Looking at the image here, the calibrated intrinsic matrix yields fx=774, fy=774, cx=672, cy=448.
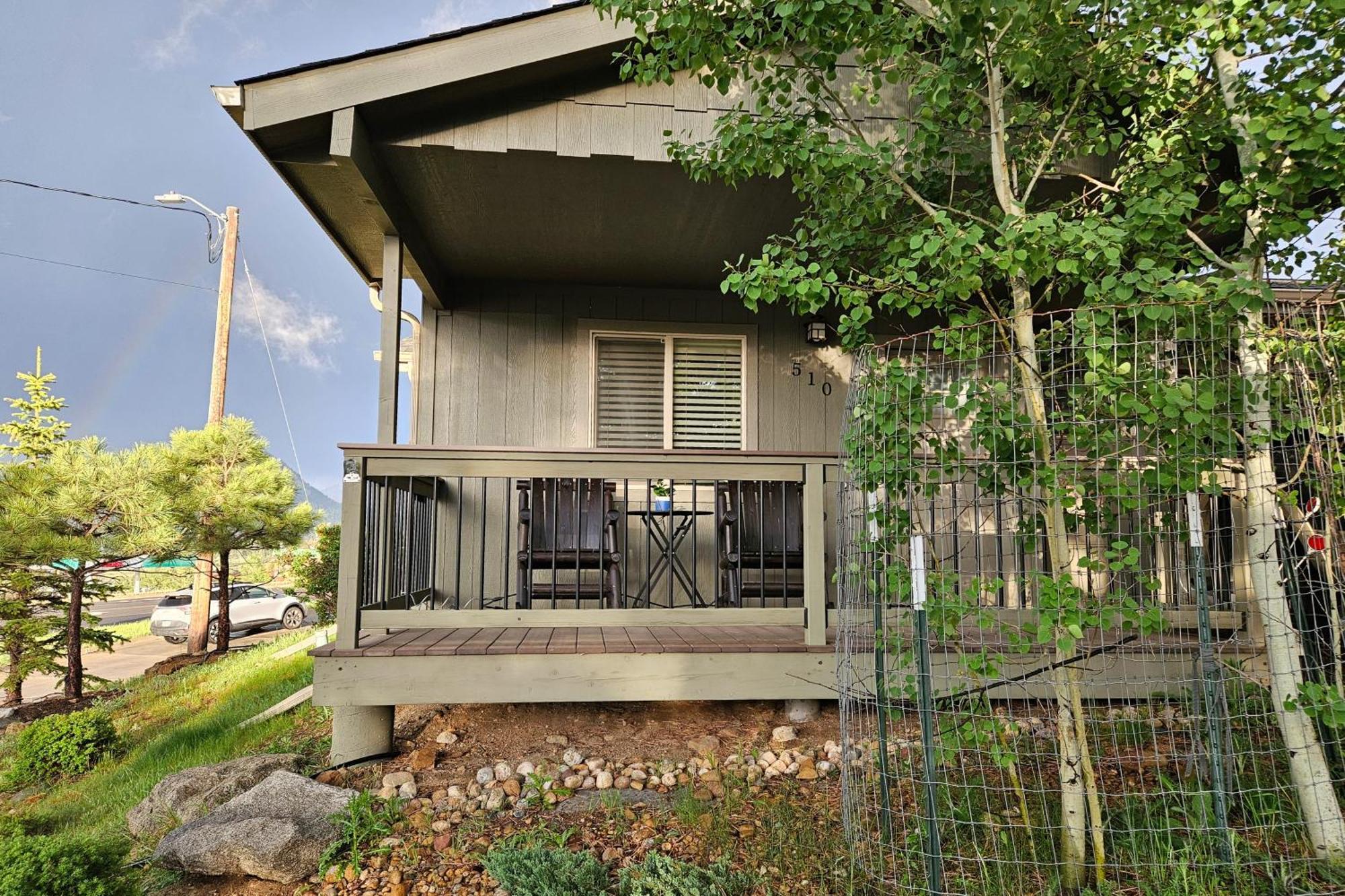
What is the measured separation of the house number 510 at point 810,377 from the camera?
5672 millimetres

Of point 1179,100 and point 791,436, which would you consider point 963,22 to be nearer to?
point 1179,100

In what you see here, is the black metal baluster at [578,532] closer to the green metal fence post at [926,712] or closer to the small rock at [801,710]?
the small rock at [801,710]

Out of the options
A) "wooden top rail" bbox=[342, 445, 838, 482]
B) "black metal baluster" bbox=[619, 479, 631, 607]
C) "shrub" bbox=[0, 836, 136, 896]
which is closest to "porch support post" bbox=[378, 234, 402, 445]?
"wooden top rail" bbox=[342, 445, 838, 482]

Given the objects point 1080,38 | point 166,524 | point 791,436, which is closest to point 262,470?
point 166,524

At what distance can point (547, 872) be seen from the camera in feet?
7.70

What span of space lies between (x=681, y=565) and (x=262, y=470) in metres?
5.56

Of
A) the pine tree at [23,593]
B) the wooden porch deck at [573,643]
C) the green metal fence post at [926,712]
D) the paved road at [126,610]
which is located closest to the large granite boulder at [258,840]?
the wooden porch deck at [573,643]

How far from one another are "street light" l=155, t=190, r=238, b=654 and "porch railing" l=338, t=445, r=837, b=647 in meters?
5.17

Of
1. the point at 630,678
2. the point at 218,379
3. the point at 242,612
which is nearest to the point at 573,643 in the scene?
the point at 630,678

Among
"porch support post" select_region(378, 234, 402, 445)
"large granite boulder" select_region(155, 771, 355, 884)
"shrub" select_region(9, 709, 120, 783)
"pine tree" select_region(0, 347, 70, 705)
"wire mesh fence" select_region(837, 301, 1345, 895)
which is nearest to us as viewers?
"wire mesh fence" select_region(837, 301, 1345, 895)

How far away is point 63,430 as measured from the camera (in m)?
7.79

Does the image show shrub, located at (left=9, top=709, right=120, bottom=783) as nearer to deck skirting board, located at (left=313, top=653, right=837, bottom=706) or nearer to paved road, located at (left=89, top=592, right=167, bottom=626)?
deck skirting board, located at (left=313, top=653, right=837, bottom=706)

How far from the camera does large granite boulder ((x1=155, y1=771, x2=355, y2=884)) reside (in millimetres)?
2609

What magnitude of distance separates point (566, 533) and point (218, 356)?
7.62m
